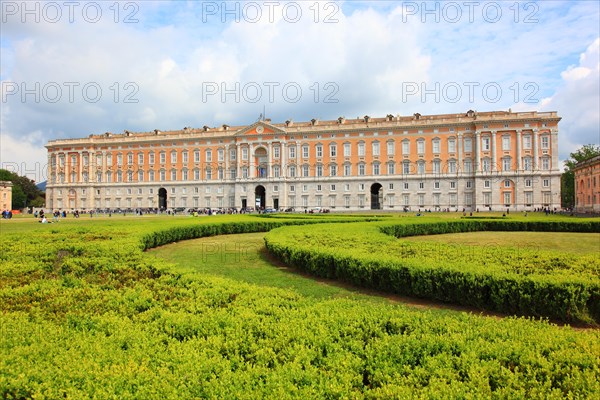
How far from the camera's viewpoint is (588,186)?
55.2 m

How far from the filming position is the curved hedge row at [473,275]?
20.4 feet

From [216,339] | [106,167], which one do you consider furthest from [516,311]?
[106,167]

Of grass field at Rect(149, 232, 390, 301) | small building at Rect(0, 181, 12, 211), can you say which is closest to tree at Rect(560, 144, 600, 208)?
grass field at Rect(149, 232, 390, 301)

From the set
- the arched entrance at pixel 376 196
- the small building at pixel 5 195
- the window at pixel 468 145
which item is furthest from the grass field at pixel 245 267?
the small building at pixel 5 195

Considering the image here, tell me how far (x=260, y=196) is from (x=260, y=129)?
431 inches

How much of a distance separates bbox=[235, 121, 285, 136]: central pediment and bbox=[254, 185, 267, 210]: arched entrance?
8723 millimetres

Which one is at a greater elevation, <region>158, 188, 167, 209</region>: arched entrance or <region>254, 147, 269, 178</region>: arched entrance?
<region>254, 147, 269, 178</region>: arched entrance

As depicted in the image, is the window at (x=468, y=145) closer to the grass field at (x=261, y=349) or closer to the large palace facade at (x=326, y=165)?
the large palace facade at (x=326, y=165)

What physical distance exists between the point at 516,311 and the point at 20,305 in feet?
25.4

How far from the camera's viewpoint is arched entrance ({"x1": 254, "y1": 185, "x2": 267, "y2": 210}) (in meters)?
62.3

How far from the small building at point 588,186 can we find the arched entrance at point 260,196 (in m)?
46.5

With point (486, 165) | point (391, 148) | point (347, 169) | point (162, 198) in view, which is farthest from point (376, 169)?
point (162, 198)

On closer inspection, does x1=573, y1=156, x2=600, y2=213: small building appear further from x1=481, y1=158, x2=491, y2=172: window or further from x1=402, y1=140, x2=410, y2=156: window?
x1=402, y1=140, x2=410, y2=156: window

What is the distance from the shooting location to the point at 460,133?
55188 millimetres
